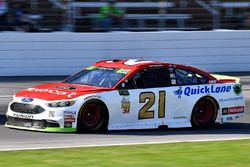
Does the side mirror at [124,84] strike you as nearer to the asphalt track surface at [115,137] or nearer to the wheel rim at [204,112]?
the asphalt track surface at [115,137]

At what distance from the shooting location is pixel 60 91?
1205 centimetres

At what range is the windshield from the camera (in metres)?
12.4

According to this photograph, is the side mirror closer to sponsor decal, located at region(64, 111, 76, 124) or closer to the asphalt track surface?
the asphalt track surface

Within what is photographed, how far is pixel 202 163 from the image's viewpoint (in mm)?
8352

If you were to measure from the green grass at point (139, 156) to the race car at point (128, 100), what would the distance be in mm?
1851

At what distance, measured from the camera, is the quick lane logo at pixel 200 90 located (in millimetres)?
12820

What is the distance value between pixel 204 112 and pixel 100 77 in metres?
2.06

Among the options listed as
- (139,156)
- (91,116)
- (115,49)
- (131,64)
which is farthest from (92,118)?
(115,49)

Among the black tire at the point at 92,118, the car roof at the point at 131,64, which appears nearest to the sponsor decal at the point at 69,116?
the black tire at the point at 92,118

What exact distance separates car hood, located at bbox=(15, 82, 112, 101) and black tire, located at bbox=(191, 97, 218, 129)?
6.11ft

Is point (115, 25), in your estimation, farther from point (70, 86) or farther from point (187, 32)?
point (70, 86)

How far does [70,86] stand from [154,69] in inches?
59.2

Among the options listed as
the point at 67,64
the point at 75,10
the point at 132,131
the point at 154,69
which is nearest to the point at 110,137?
the point at 132,131

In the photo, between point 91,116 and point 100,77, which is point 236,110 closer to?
point 100,77
